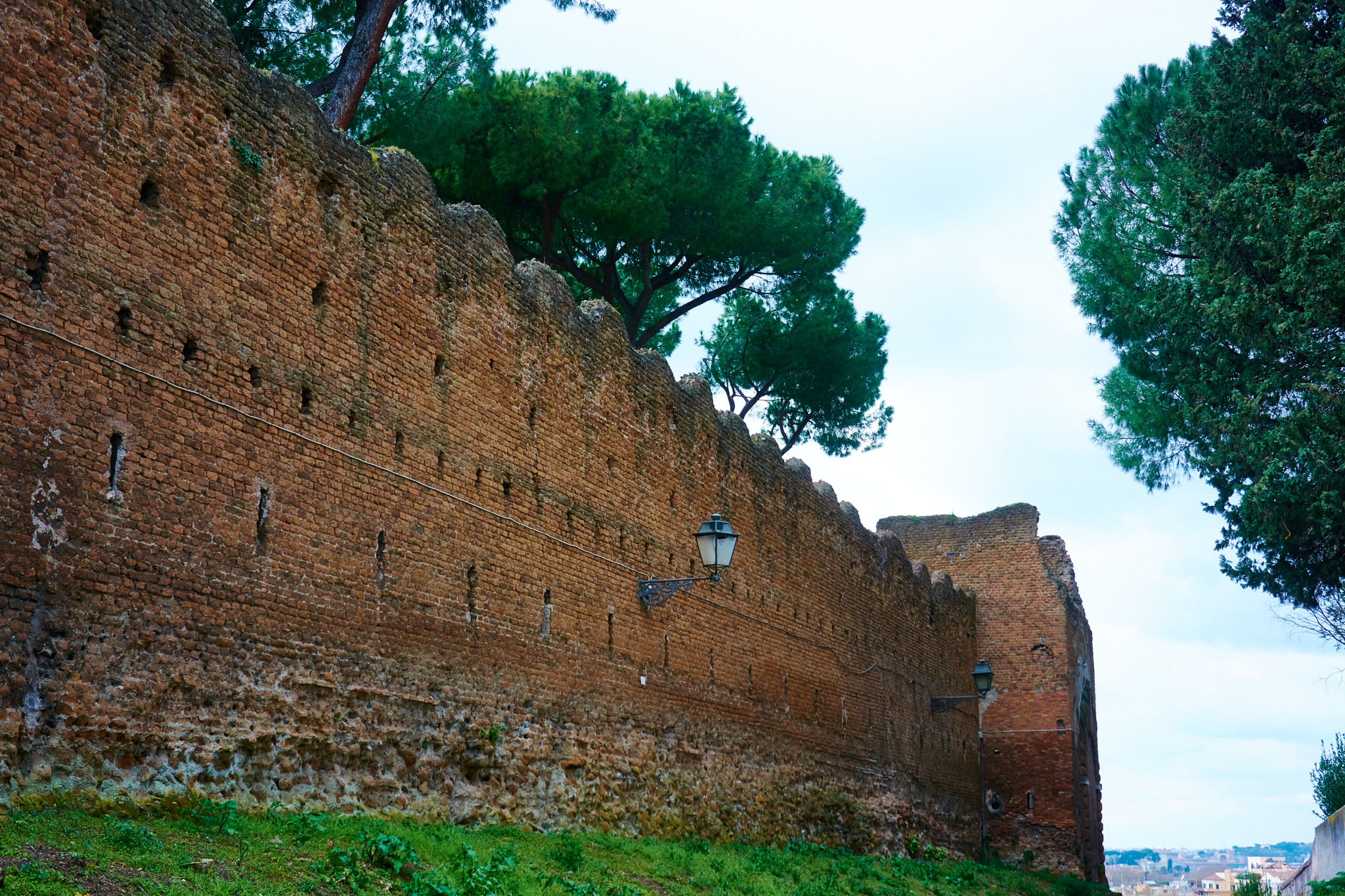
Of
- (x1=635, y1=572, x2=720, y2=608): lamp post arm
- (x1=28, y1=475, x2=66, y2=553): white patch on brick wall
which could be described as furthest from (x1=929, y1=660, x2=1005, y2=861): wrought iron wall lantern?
(x1=28, y1=475, x2=66, y2=553): white patch on brick wall

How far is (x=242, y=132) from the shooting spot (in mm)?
8148

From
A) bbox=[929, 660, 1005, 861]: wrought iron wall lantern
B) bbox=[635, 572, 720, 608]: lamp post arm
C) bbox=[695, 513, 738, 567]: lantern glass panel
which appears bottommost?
bbox=[929, 660, 1005, 861]: wrought iron wall lantern

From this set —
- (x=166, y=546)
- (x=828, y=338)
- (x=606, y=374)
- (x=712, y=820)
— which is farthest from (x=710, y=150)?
(x=166, y=546)

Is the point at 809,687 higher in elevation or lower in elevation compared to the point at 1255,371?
lower

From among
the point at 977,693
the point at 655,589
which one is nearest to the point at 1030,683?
the point at 977,693

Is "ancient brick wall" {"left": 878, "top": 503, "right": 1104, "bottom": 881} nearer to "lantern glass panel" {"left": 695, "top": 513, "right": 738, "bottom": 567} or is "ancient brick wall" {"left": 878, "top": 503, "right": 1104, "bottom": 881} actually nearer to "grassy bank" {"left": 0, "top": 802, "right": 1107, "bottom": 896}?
"grassy bank" {"left": 0, "top": 802, "right": 1107, "bottom": 896}

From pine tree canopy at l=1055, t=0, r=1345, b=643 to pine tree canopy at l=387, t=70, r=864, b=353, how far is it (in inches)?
226

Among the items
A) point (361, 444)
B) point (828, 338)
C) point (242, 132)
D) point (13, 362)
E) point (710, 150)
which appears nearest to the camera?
point (13, 362)

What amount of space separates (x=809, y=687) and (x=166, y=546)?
976 centimetres

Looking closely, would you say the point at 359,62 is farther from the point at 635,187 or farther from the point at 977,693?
the point at 977,693

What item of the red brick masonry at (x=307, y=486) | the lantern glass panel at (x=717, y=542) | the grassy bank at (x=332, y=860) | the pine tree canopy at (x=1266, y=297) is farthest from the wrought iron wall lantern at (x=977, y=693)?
the lantern glass panel at (x=717, y=542)

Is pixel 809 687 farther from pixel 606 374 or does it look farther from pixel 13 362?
pixel 13 362

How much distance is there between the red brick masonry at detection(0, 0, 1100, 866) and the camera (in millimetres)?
6668

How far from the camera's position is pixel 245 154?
814cm
